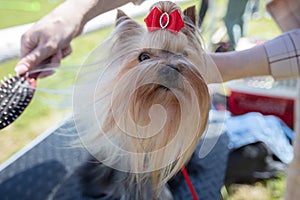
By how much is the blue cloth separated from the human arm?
0.73m

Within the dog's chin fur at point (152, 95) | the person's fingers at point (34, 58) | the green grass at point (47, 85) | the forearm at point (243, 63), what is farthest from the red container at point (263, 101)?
the person's fingers at point (34, 58)

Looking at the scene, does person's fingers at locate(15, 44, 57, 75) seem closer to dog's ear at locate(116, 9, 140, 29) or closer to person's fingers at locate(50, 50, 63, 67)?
person's fingers at locate(50, 50, 63, 67)

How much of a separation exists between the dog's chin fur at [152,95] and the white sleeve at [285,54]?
0.24 m

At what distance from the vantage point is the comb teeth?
2.96ft

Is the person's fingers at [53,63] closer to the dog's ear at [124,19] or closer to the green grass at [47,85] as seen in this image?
the green grass at [47,85]

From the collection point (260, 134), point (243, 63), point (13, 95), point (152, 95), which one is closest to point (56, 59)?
point (13, 95)

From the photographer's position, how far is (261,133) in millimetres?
1482

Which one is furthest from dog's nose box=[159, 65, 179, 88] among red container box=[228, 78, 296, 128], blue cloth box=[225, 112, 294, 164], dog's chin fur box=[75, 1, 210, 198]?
red container box=[228, 78, 296, 128]

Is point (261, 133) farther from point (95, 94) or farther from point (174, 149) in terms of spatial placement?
point (95, 94)

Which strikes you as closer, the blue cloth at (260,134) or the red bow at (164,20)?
the red bow at (164,20)

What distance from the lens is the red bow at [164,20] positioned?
2.57 ft

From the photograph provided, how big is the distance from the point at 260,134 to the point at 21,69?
925mm

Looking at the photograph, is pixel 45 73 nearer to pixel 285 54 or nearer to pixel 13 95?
pixel 13 95

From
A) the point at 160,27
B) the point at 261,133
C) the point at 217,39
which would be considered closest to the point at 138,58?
the point at 160,27
